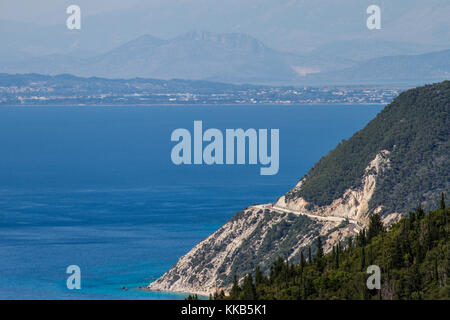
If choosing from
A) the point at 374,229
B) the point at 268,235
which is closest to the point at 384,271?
the point at 374,229

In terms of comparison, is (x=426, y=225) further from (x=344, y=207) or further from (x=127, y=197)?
(x=127, y=197)

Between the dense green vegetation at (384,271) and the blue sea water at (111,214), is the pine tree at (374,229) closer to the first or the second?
the dense green vegetation at (384,271)

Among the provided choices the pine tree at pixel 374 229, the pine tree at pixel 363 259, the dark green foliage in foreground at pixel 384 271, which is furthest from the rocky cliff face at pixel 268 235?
the pine tree at pixel 363 259

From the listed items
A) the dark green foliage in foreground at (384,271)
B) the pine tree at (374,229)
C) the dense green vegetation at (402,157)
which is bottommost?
the dark green foliage in foreground at (384,271)

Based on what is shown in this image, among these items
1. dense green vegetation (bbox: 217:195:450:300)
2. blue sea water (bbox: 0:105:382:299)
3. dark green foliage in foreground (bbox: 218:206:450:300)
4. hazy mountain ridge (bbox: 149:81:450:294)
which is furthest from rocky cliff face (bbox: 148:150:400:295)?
dense green vegetation (bbox: 217:195:450:300)

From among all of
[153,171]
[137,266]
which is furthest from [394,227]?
[153,171]

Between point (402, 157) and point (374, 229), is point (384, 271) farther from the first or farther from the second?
point (402, 157)

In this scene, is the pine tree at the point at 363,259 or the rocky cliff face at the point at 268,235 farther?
the rocky cliff face at the point at 268,235

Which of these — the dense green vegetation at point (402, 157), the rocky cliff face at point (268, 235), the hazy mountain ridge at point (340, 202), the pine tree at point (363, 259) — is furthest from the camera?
the dense green vegetation at point (402, 157)

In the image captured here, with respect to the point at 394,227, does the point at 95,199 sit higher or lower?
higher
